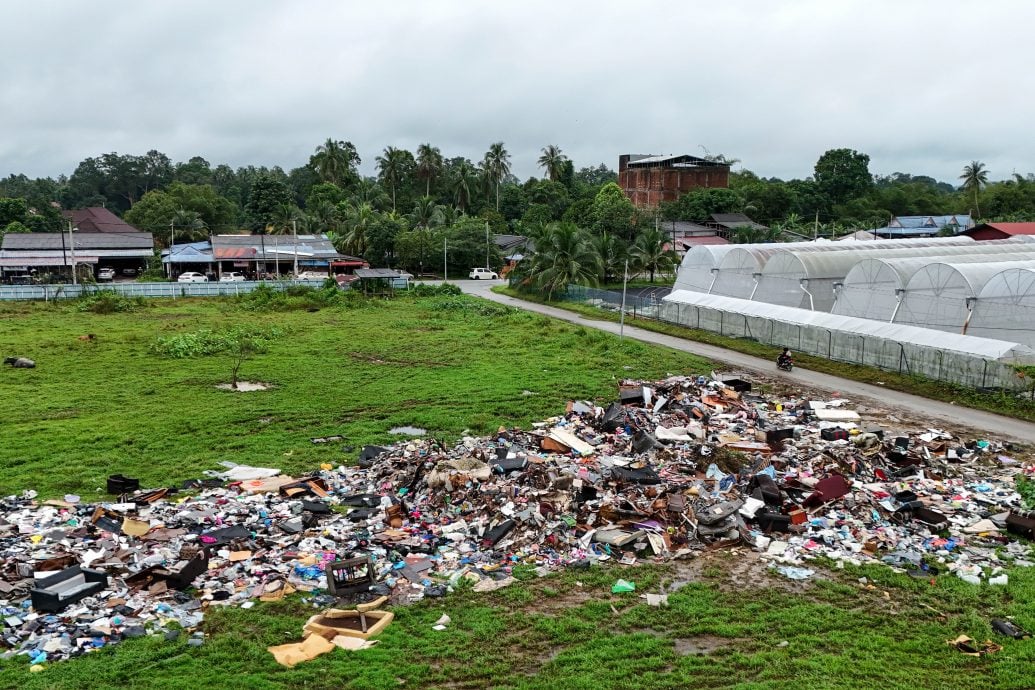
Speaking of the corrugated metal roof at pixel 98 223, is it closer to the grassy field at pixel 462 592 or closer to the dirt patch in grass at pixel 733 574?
the grassy field at pixel 462 592

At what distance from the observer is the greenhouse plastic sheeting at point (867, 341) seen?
25.8 metres

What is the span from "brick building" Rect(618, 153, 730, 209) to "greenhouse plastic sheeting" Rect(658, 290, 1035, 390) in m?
63.1

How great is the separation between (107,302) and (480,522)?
4144cm

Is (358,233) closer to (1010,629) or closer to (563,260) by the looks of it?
(563,260)

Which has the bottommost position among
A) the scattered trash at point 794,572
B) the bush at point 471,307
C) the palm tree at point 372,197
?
the scattered trash at point 794,572

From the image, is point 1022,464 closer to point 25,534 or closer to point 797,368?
point 797,368

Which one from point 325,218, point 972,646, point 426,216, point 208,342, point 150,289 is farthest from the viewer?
point 325,218

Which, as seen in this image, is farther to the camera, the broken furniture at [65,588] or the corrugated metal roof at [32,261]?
the corrugated metal roof at [32,261]

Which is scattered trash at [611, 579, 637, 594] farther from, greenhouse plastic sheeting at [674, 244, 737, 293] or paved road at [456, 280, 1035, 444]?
greenhouse plastic sheeting at [674, 244, 737, 293]

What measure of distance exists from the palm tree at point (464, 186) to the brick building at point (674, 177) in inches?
810

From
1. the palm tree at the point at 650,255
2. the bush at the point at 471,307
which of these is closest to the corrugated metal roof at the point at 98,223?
the bush at the point at 471,307

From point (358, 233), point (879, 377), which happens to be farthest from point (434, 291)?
point (879, 377)

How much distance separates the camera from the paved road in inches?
878

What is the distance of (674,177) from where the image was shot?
10188 centimetres
